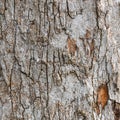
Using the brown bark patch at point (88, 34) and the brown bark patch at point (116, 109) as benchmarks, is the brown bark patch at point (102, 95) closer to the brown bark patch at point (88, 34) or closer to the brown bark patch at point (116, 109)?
the brown bark patch at point (116, 109)

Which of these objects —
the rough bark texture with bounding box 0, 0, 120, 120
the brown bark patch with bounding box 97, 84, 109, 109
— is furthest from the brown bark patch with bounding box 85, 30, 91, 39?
the brown bark patch with bounding box 97, 84, 109, 109

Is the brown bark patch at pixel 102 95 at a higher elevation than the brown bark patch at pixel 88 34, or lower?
lower

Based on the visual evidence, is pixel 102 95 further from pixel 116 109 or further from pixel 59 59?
pixel 59 59

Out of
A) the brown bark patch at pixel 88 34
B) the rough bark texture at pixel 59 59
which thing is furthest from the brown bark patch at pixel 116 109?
the brown bark patch at pixel 88 34

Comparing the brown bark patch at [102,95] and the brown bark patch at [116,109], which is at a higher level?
the brown bark patch at [102,95]

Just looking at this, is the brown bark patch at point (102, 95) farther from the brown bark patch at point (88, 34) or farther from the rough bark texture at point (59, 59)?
the brown bark patch at point (88, 34)

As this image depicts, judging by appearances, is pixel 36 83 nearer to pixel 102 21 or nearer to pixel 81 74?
pixel 81 74

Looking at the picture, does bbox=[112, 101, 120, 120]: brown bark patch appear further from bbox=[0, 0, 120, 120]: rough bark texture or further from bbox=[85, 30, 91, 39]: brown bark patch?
bbox=[85, 30, 91, 39]: brown bark patch

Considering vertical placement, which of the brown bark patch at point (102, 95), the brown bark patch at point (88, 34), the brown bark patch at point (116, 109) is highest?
the brown bark patch at point (88, 34)

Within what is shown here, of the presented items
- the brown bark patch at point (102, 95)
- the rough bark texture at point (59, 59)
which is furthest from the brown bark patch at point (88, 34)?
the brown bark patch at point (102, 95)
